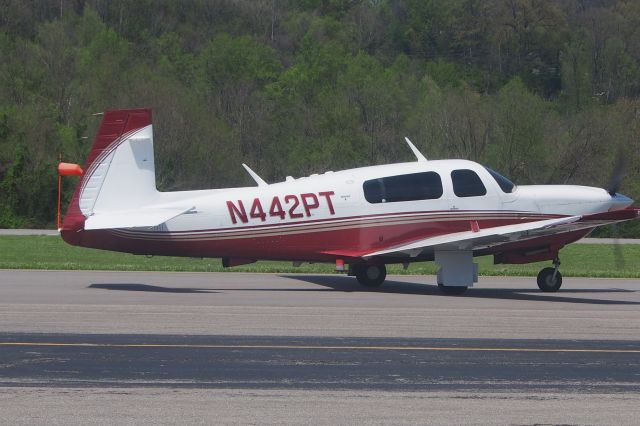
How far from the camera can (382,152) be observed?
166ft

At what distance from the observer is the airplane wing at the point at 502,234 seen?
18.6m

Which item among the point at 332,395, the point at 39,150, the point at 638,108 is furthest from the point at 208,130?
the point at 332,395

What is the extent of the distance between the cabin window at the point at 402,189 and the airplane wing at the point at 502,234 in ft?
2.75

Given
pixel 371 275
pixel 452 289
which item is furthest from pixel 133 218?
pixel 452 289

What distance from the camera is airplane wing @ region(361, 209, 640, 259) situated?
18.6m

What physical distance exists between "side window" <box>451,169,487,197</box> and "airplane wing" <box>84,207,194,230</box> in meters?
4.94

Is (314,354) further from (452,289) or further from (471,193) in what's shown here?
(471,193)

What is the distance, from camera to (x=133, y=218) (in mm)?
18375

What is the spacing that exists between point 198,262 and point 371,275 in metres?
7.52

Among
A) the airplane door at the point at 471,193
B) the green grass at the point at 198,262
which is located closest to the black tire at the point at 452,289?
the airplane door at the point at 471,193

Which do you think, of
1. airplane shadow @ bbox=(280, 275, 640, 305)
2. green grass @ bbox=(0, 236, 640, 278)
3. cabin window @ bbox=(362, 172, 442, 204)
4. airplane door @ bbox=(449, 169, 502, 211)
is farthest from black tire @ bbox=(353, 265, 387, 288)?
green grass @ bbox=(0, 236, 640, 278)

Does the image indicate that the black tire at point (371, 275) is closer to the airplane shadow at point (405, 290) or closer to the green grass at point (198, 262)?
the airplane shadow at point (405, 290)

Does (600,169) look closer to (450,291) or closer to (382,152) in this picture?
(382,152)

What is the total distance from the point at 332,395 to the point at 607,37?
79.2 m
